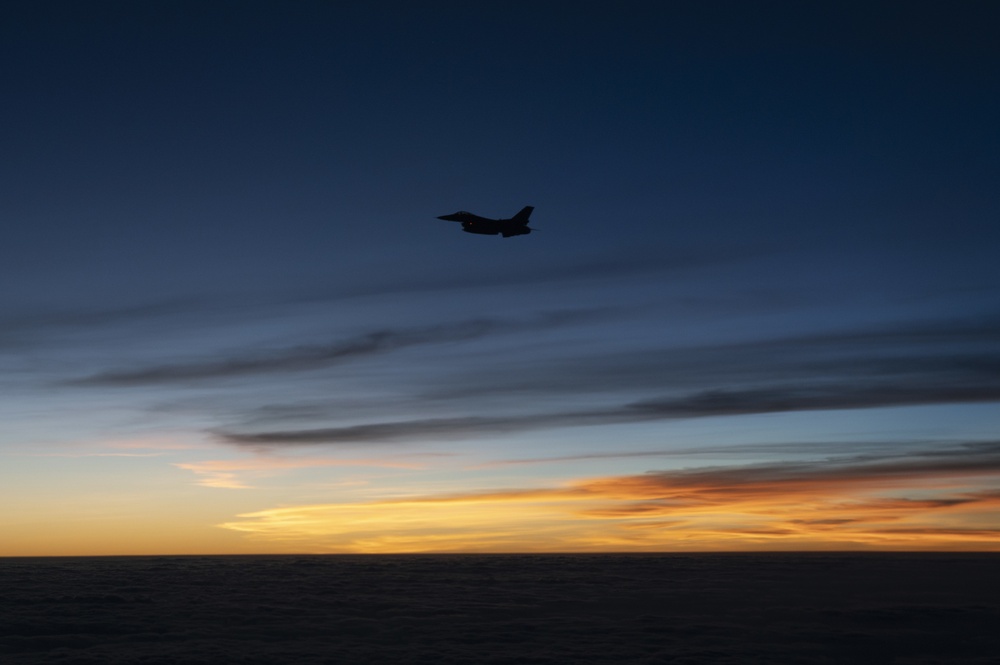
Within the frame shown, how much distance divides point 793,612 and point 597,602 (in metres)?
16.0

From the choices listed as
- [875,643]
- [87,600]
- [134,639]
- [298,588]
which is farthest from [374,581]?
[875,643]

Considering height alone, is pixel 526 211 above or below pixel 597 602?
above

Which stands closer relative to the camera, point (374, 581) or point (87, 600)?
point (87, 600)

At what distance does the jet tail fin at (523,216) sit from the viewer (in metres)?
67.0

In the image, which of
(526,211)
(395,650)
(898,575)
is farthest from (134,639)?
(898,575)

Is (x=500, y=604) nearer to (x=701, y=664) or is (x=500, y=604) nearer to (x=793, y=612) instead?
(x=793, y=612)

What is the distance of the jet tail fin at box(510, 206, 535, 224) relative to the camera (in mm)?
67000

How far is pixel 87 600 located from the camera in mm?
73250

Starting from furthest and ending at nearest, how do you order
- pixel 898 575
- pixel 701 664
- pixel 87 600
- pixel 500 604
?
pixel 898 575, pixel 87 600, pixel 500 604, pixel 701 664

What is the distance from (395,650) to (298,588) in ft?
155

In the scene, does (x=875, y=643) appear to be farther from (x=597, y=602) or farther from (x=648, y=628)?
(x=597, y=602)

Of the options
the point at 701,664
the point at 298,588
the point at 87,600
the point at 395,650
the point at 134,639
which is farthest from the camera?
the point at 298,588

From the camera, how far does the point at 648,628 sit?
50.9 metres

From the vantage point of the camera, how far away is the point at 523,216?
221ft
